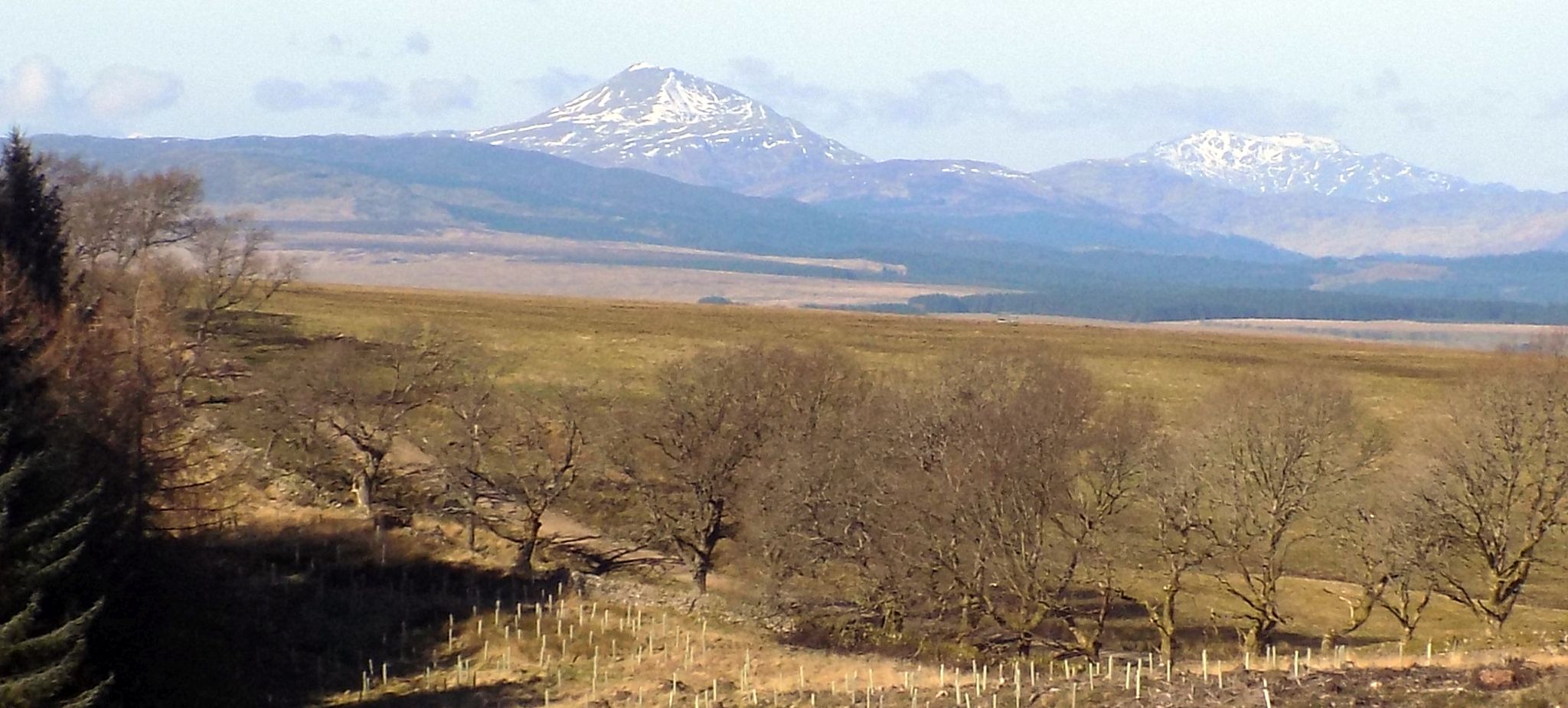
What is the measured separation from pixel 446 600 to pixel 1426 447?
34761 millimetres

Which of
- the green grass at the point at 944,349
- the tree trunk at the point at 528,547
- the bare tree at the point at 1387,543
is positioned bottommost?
the tree trunk at the point at 528,547

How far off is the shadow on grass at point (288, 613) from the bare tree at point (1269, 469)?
22.5 m

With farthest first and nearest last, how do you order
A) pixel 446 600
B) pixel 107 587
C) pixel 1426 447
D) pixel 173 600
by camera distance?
pixel 1426 447
pixel 446 600
pixel 173 600
pixel 107 587

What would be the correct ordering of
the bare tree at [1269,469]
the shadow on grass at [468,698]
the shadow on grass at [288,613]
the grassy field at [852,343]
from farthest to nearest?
the grassy field at [852,343] < the bare tree at [1269,469] < the shadow on grass at [468,698] < the shadow on grass at [288,613]

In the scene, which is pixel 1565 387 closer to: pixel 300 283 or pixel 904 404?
pixel 904 404

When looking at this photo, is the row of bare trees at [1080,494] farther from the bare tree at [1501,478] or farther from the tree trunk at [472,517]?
the tree trunk at [472,517]

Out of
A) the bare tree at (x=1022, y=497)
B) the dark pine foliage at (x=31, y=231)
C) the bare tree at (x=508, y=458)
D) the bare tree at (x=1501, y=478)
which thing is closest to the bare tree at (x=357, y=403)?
the bare tree at (x=508, y=458)

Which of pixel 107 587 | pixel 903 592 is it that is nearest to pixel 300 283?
pixel 903 592

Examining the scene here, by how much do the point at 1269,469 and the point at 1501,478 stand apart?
271 inches

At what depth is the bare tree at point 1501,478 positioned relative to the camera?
43125mm

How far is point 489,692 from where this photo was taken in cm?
3366

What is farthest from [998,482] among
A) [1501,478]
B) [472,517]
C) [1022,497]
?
[472,517]

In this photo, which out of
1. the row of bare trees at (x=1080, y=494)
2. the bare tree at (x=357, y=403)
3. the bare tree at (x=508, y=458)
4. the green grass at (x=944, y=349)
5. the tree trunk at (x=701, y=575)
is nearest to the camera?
the row of bare trees at (x=1080, y=494)

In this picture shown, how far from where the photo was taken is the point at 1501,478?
144 ft
